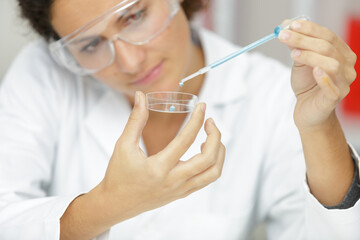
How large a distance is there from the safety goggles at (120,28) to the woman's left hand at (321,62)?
438 mm

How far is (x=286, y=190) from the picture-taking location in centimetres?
142

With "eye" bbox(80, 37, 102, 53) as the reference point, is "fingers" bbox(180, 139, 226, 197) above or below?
below

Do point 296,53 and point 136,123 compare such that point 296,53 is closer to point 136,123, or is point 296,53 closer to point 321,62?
point 321,62

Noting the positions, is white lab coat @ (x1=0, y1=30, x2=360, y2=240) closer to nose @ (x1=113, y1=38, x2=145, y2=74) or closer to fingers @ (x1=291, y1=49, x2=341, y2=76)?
nose @ (x1=113, y1=38, x2=145, y2=74)

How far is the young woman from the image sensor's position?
3.15 ft

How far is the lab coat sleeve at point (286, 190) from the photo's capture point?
1242 mm

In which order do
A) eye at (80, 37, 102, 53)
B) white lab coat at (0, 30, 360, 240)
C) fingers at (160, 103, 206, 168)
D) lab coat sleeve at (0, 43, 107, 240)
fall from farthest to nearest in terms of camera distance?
white lab coat at (0, 30, 360, 240)
eye at (80, 37, 102, 53)
lab coat sleeve at (0, 43, 107, 240)
fingers at (160, 103, 206, 168)

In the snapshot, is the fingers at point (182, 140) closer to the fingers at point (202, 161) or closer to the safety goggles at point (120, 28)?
the fingers at point (202, 161)

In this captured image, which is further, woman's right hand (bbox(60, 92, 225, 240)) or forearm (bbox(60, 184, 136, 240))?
forearm (bbox(60, 184, 136, 240))

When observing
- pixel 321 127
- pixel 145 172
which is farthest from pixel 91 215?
pixel 321 127

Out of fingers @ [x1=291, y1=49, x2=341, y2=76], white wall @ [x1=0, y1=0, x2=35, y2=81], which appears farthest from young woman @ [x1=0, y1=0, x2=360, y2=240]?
white wall @ [x1=0, y1=0, x2=35, y2=81]

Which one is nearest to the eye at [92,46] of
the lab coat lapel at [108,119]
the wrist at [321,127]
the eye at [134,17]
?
the eye at [134,17]

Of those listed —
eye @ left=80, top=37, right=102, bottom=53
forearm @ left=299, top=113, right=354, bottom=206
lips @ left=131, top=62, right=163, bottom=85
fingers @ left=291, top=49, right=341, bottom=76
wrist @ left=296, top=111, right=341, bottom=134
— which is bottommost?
forearm @ left=299, top=113, right=354, bottom=206

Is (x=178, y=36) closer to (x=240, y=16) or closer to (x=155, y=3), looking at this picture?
(x=155, y=3)
